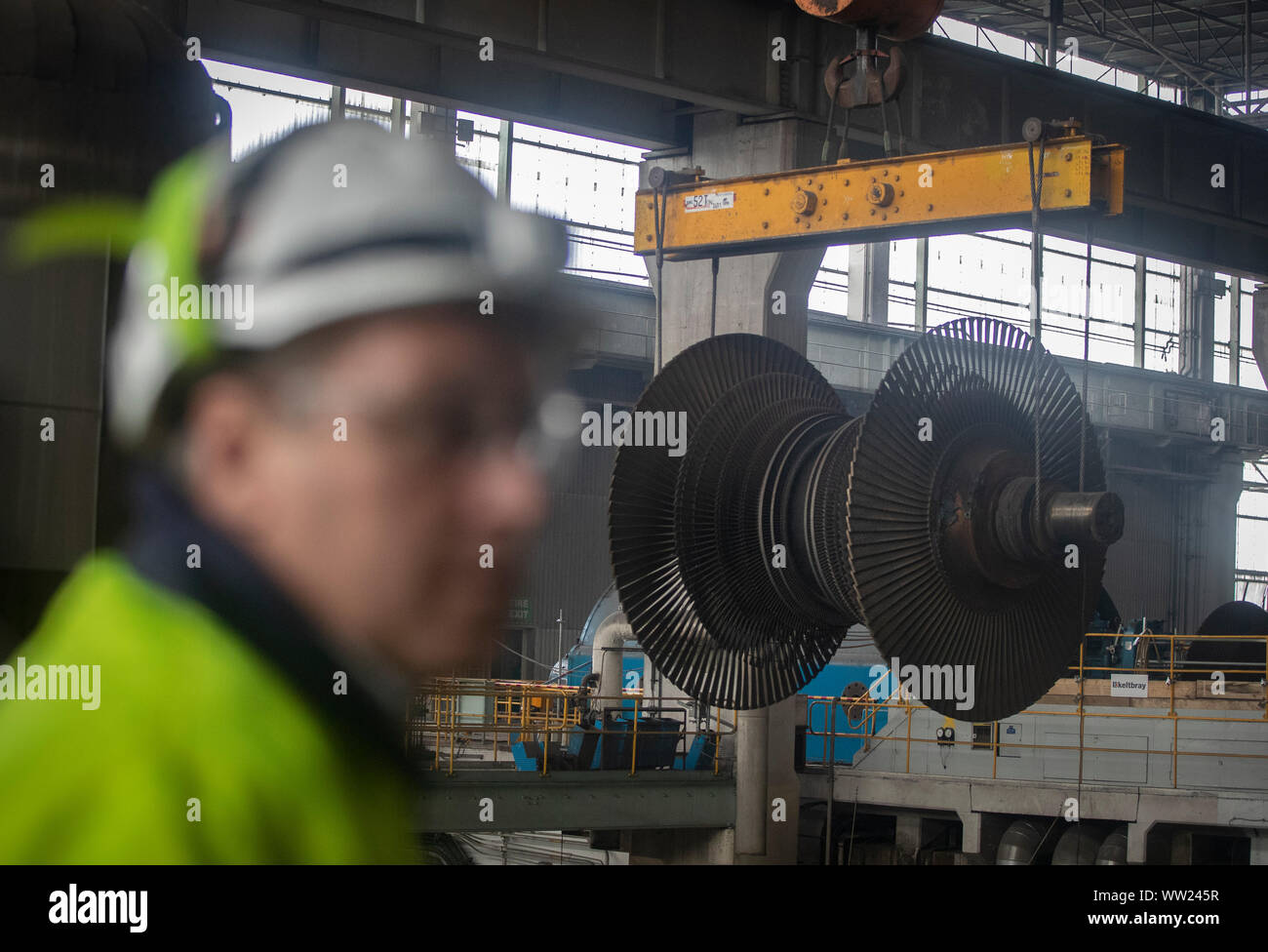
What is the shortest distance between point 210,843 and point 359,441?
0.21 m

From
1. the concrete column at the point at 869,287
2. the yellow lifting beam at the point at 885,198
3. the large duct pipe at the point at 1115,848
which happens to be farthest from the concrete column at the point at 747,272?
the concrete column at the point at 869,287

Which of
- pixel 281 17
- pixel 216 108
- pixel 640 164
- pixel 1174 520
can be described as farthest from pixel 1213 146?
pixel 1174 520

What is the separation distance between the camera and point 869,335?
102ft

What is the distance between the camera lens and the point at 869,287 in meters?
32.6

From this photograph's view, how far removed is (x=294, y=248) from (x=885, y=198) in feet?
24.6

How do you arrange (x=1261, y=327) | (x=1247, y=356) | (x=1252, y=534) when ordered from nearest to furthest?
1. (x=1261, y=327)
2. (x=1252, y=534)
3. (x=1247, y=356)

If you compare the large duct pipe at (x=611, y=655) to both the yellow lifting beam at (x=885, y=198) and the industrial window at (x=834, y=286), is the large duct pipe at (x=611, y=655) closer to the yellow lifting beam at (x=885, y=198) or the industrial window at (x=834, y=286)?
the yellow lifting beam at (x=885, y=198)

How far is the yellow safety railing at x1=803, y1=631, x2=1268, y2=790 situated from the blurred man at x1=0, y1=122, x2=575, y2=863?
12840 mm

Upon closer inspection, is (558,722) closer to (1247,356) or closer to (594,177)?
(594,177)

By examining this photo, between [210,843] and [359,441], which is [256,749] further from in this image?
[359,441]

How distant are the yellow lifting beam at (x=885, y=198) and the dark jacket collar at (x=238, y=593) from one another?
22.5 feet

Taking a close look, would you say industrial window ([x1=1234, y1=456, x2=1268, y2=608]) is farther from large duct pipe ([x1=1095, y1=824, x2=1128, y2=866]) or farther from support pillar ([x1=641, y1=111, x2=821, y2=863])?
support pillar ([x1=641, y1=111, x2=821, y2=863])

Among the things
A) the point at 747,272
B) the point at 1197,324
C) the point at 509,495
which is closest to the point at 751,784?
the point at 747,272
